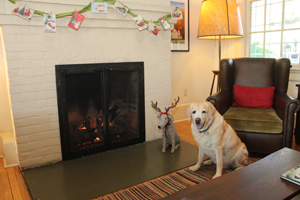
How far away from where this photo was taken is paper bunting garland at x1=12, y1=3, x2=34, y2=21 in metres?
2.12

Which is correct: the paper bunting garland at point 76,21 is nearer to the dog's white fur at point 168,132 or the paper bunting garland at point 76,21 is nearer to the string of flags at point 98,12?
the string of flags at point 98,12

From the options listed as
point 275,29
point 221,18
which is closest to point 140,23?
point 221,18

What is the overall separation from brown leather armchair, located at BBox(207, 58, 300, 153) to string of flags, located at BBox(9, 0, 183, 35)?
86 cm

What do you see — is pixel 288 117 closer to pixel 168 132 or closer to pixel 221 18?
pixel 168 132

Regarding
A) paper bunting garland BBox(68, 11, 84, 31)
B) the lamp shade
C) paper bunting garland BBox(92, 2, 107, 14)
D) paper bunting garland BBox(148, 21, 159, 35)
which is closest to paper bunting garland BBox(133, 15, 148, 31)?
paper bunting garland BBox(148, 21, 159, 35)

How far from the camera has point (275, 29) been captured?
3625 mm

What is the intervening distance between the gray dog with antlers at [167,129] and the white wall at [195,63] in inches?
41.0

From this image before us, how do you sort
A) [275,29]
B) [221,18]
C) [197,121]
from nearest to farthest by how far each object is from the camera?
[197,121], [221,18], [275,29]

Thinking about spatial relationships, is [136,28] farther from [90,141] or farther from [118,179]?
[118,179]

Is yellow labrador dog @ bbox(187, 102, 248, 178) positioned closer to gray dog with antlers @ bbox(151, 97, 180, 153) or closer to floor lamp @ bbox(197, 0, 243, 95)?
gray dog with antlers @ bbox(151, 97, 180, 153)

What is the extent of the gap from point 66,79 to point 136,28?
0.96 meters

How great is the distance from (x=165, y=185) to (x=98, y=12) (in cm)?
172

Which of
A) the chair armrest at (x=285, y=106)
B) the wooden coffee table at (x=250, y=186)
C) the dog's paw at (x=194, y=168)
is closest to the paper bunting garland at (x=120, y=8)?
the dog's paw at (x=194, y=168)

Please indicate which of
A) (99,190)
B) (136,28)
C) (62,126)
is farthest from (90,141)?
(136,28)
